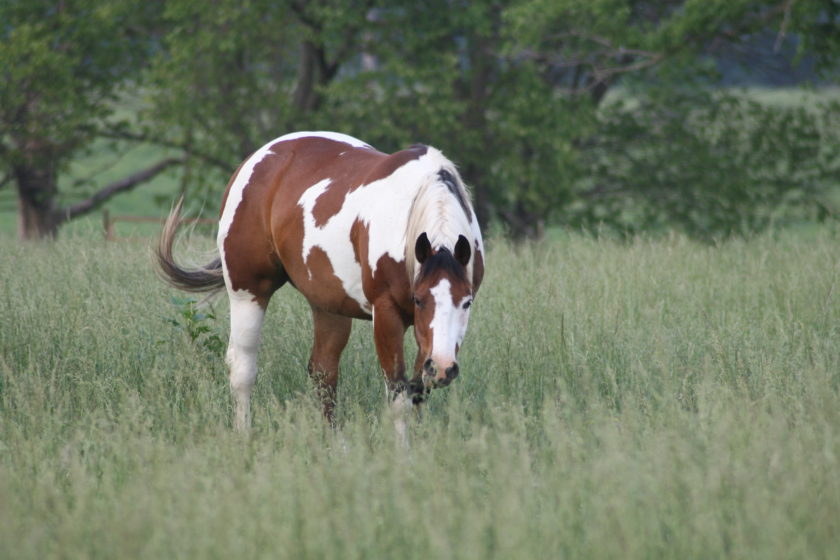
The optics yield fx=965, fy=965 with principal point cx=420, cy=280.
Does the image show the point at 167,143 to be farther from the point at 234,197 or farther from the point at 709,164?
the point at 234,197

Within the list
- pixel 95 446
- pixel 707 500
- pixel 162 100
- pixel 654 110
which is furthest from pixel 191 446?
pixel 654 110

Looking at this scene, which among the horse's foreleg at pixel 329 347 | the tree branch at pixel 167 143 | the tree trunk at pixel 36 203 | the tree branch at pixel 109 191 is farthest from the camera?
the tree branch at pixel 109 191

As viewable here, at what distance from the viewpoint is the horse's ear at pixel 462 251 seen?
416 cm

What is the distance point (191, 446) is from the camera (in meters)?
4.21

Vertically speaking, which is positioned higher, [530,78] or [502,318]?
[530,78]

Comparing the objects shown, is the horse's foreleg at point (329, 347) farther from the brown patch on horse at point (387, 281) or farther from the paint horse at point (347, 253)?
the brown patch on horse at point (387, 281)

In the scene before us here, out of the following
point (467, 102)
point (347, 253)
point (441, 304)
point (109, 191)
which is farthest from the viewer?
point (109, 191)

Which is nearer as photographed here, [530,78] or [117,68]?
[530,78]

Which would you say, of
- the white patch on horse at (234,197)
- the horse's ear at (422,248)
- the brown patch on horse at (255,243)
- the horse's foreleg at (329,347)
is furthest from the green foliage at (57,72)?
the horse's ear at (422,248)

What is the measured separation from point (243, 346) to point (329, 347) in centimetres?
52

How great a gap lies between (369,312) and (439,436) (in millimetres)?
996

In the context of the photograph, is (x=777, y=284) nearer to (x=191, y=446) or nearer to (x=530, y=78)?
(x=191, y=446)

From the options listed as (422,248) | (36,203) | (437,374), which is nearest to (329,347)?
(422,248)

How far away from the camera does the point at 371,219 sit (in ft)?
15.6
